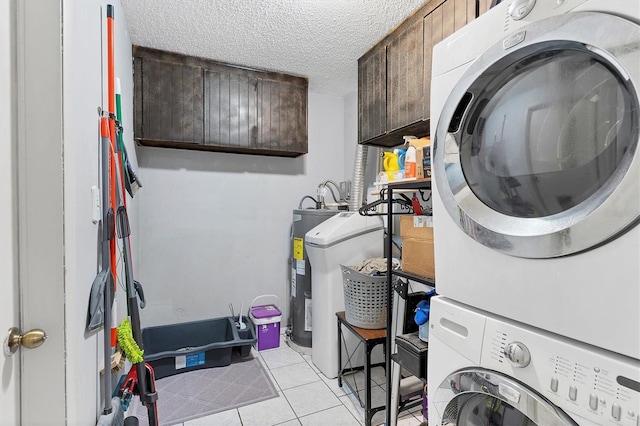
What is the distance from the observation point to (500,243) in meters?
0.71

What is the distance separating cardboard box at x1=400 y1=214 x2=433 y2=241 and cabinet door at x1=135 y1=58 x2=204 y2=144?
1.82 m

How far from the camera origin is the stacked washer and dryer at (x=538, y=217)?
54 cm

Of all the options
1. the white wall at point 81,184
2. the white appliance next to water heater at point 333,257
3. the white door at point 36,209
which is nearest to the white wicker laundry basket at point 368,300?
the white appliance next to water heater at point 333,257

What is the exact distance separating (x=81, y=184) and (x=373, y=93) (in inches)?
75.5

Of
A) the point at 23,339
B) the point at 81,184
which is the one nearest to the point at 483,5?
the point at 81,184

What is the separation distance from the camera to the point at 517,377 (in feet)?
2.25

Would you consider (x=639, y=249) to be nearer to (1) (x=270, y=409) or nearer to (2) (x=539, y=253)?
(2) (x=539, y=253)

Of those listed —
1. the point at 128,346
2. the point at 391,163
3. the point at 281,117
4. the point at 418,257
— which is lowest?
the point at 128,346

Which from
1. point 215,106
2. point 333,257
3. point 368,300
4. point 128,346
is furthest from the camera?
point 215,106

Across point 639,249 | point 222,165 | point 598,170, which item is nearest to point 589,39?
point 598,170

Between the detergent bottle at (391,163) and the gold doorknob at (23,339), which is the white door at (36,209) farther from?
the detergent bottle at (391,163)

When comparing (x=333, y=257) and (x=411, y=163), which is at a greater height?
(x=411, y=163)

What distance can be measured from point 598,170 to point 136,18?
2.50 m

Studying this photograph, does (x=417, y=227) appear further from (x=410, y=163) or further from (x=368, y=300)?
(x=368, y=300)
